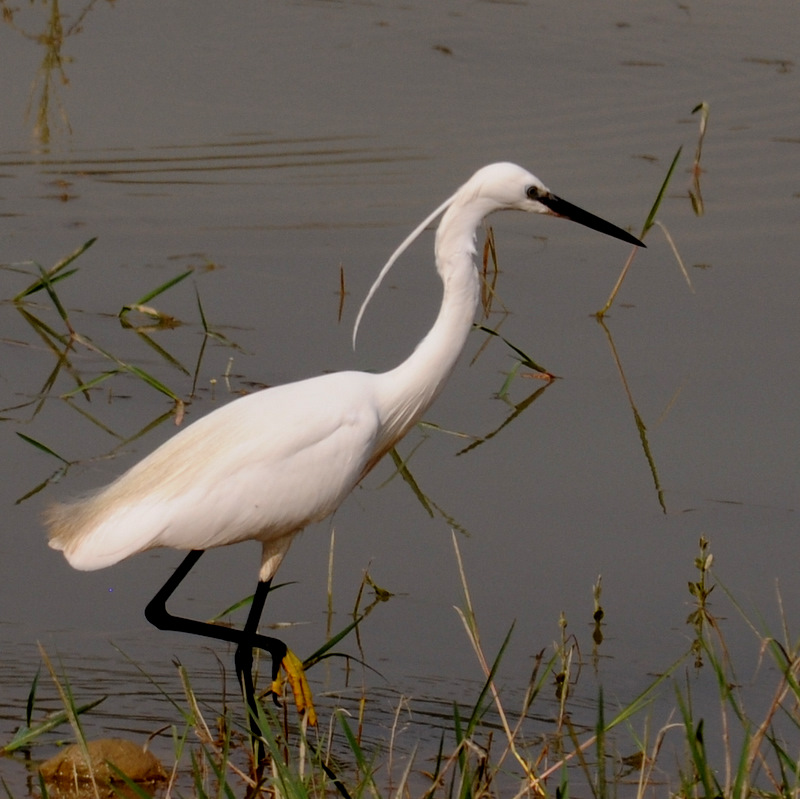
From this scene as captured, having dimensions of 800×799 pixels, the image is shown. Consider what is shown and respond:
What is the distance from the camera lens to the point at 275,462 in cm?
406

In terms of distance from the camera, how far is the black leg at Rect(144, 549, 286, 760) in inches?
160

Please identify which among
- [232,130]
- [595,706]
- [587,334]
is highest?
[232,130]

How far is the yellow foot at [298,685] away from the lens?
3922 millimetres

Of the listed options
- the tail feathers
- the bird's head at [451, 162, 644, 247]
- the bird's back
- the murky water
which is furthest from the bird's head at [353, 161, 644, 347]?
the murky water

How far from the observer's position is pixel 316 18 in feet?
33.3

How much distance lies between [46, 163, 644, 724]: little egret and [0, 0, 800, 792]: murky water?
0.32 metres

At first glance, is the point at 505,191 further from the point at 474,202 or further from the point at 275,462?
the point at 275,462

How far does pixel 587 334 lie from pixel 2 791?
337 centimetres

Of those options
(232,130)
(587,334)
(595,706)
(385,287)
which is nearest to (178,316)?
(385,287)

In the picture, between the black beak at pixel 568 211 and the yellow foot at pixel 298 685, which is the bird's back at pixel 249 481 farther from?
the black beak at pixel 568 211

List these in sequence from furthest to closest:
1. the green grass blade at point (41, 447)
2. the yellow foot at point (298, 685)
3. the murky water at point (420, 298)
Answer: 1. the green grass blade at point (41, 447)
2. the murky water at point (420, 298)
3. the yellow foot at point (298, 685)

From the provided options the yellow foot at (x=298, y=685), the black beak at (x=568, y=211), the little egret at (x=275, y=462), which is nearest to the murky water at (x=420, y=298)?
the yellow foot at (x=298, y=685)

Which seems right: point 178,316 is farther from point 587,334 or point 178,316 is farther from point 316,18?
point 316,18

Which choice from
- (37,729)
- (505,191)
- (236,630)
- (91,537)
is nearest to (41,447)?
(91,537)
